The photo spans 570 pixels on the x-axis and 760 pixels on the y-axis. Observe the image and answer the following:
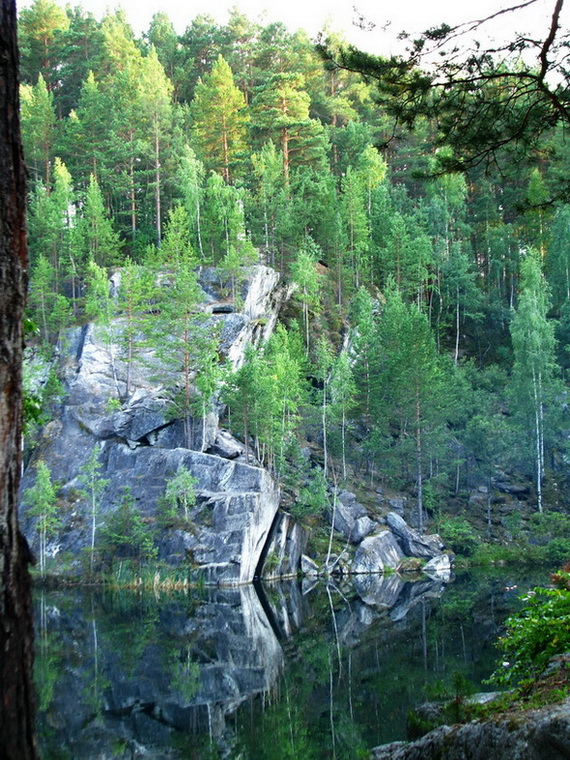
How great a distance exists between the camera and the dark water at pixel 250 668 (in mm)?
10883

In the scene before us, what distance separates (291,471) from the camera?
36.9m

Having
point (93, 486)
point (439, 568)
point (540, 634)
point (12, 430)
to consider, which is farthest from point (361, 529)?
point (12, 430)

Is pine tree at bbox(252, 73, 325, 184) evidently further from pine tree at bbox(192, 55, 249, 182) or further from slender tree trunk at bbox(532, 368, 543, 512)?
slender tree trunk at bbox(532, 368, 543, 512)

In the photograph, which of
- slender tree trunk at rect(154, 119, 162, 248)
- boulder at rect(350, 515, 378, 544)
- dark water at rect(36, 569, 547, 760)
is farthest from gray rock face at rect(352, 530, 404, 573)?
slender tree trunk at rect(154, 119, 162, 248)

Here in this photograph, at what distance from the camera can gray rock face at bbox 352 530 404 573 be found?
3234 cm

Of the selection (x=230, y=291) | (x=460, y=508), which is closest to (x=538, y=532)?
(x=460, y=508)

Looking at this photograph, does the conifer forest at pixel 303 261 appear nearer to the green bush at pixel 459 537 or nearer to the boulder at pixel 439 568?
the green bush at pixel 459 537

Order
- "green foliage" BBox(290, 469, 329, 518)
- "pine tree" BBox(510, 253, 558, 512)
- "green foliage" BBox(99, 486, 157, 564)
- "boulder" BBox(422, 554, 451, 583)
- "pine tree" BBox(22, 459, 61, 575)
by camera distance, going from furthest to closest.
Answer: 1. "pine tree" BBox(510, 253, 558, 512)
2. "green foliage" BBox(290, 469, 329, 518)
3. "boulder" BBox(422, 554, 451, 583)
4. "green foliage" BBox(99, 486, 157, 564)
5. "pine tree" BBox(22, 459, 61, 575)

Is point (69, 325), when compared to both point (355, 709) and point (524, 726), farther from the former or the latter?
point (524, 726)

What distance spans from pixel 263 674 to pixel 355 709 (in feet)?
10.5

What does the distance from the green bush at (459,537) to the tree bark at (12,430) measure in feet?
115

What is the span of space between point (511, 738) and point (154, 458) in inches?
1161

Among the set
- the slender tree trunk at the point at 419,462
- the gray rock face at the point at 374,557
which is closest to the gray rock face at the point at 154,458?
the gray rock face at the point at 374,557

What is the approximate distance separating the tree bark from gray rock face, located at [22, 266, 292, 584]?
1078 inches
